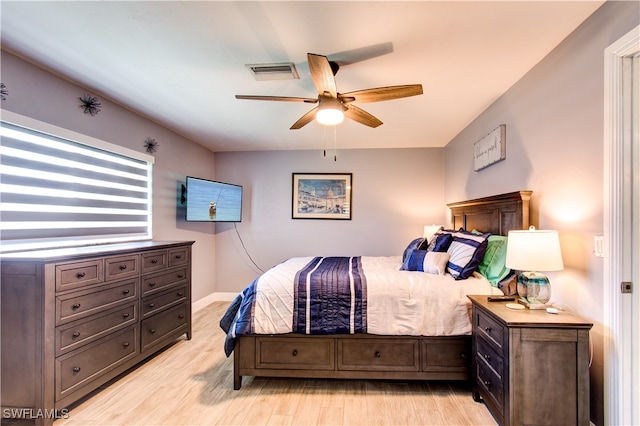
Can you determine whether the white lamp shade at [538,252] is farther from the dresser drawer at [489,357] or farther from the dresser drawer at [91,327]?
the dresser drawer at [91,327]

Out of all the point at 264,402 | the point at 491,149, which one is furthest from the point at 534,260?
the point at 264,402

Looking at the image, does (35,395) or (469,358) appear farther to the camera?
(469,358)

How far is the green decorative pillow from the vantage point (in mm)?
2207

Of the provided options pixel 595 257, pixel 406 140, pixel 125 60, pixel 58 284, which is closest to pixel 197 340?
pixel 58 284

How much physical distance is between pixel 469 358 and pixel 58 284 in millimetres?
2916

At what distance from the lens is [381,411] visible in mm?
1929

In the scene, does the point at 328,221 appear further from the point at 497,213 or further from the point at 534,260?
the point at 534,260

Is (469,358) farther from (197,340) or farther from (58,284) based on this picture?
(58,284)

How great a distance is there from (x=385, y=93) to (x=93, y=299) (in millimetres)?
2611

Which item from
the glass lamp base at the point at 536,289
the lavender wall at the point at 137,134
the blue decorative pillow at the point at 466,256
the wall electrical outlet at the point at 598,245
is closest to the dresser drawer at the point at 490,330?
the glass lamp base at the point at 536,289

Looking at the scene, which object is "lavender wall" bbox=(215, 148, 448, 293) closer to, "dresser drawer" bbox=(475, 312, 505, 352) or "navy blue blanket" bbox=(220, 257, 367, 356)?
"navy blue blanket" bbox=(220, 257, 367, 356)

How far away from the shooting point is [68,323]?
6.07 feet

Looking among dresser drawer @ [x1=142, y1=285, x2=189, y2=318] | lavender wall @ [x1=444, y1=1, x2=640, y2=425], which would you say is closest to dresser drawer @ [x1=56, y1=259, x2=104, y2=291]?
dresser drawer @ [x1=142, y1=285, x2=189, y2=318]

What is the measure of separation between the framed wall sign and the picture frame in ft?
6.31
